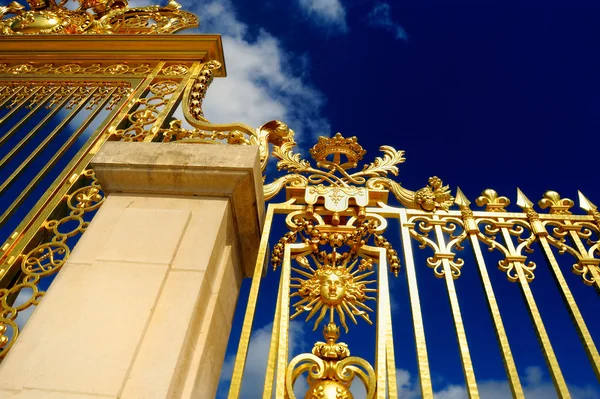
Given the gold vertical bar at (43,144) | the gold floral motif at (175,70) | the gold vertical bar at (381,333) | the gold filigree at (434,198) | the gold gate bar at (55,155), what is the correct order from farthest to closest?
the gold floral motif at (175,70), the gold vertical bar at (43,144), the gold gate bar at (55,155), the gold filigree at (434,198), the gold vertical bar at (381,333)

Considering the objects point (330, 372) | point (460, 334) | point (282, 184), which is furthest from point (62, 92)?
point (460, 334)

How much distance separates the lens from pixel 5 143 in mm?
4570

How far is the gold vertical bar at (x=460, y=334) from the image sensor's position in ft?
7.75

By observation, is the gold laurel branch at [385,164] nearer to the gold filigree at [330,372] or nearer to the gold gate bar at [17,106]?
the gold filigree at [330,372]

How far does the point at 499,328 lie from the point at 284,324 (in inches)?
47.7

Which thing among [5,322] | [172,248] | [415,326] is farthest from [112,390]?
[415,326]

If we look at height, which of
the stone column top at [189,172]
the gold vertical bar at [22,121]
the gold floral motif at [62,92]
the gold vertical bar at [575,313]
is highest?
the gold floral motif at [62,92]

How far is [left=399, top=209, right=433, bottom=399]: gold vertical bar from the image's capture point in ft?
7.72

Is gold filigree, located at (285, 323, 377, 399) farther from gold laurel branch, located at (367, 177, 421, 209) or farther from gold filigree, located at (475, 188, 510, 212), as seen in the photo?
gold filigree, located at (475, 188, 510, 212)

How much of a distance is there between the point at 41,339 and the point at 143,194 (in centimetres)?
111

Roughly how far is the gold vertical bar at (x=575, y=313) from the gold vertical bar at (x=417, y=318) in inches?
34.8

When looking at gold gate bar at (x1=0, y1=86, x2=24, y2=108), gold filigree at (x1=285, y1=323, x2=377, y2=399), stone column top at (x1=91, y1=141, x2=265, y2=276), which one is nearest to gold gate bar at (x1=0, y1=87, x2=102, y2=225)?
gold gate bar at (x1=0, y1=86, x2=24, y2=108)

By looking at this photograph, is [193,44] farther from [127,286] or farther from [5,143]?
[127,286]

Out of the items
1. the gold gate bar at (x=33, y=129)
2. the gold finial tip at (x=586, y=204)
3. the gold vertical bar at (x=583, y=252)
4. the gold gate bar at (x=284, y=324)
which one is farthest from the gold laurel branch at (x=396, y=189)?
the gold gate bar at (x=33, y=129)
